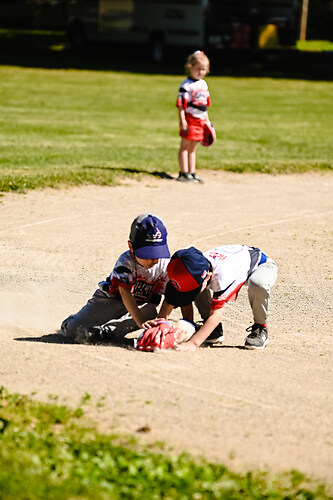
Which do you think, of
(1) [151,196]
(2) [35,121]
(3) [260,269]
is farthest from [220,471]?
(2) [35,121]

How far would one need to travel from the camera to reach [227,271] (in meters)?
5.90

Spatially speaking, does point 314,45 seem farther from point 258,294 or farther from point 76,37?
point 258,294

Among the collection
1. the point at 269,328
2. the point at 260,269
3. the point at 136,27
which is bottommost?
the point at 269,328

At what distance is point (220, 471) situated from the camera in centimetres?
402

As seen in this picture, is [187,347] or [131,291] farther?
[131,291]

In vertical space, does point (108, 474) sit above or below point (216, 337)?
above

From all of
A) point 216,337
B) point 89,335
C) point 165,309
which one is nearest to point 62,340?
point 89,335

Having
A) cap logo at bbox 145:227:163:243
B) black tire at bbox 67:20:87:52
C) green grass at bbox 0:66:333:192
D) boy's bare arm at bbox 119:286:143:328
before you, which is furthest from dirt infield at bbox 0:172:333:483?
black tire at bbox 67:20:87:52

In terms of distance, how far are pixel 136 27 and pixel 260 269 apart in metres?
24.9

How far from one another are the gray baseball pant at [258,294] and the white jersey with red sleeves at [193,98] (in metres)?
6.21

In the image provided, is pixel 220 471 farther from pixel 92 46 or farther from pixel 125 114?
pixel 92 46

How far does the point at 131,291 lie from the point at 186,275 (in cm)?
66

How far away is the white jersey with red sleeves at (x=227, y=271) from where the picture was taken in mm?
5840

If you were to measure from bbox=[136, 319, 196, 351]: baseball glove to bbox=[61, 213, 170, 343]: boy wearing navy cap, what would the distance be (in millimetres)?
144
